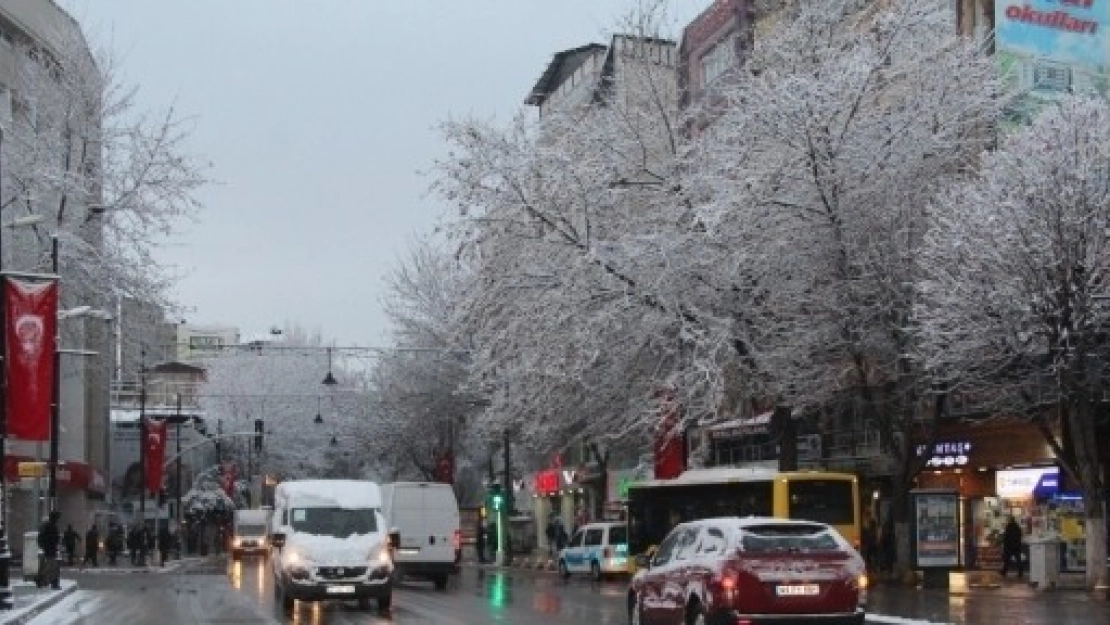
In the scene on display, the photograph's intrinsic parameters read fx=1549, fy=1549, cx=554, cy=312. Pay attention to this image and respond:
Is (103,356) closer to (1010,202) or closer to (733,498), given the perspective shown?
(733,498)

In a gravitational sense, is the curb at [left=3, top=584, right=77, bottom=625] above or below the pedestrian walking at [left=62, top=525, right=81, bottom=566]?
above

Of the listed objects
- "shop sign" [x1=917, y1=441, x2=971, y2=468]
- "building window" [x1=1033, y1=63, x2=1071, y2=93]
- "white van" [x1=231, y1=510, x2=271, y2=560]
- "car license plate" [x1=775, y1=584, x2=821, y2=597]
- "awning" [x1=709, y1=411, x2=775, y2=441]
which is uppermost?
"building window" [x1=1033, y1=63, x2=1071, y2=93]

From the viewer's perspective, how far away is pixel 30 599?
33531 mm

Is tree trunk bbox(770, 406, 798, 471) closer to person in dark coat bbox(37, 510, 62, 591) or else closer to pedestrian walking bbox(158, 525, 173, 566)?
person in dark coat bbox(37, 510, 62, 591)

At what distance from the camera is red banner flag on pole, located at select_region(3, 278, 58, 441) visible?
3077 cm

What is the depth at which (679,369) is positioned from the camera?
38875 millimetres

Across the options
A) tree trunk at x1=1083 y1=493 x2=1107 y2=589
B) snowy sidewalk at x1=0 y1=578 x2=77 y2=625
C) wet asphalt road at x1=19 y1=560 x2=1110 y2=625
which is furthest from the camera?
tree trunk at x1=1083 y1=493 x2=1107 y2=589

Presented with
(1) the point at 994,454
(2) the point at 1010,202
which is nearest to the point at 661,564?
(2) the point at 1010,202

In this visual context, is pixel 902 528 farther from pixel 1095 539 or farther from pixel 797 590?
pixel 797 590

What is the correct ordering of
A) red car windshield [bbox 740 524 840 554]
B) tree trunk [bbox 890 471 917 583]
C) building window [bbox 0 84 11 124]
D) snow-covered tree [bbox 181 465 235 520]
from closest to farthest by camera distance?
red car windshield [bbox 740 524 840 554] → tree trunk [bbox 890 471 917 583] → building window [bbox 0 84 11 124] → snow-covered tree [bbox 181 465 235 520]

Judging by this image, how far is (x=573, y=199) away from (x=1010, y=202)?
11838 millimetres

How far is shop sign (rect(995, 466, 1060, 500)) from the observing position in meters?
40.0

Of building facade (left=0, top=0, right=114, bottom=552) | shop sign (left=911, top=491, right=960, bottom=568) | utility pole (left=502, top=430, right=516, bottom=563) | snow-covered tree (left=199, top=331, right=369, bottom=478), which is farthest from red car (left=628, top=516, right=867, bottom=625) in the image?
snow-covered tree (left=199, top=331, right=369, bottom=478)

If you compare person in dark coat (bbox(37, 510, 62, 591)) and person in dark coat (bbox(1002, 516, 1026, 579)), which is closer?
person in dark coat (bbox(37, 510, 62, 591))
